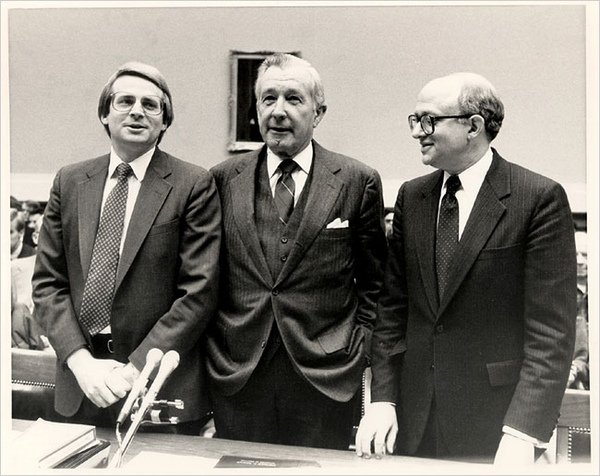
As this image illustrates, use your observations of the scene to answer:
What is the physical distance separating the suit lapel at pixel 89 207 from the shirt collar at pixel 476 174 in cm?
100

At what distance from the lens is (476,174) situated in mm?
1613

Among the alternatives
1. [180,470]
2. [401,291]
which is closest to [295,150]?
[401,291]

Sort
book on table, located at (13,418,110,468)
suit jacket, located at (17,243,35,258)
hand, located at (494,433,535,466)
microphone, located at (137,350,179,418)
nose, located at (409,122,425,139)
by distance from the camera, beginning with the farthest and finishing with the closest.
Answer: suit jacket, located at (17,243,35,258) → nose, located at (409,122,425,139) → hand, located at (494,433,535,466) → book on table, located at (13,418,110,468) → microphone, located at (137,350,179,418)

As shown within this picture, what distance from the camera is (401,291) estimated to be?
1694 mm

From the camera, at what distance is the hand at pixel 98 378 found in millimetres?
1660

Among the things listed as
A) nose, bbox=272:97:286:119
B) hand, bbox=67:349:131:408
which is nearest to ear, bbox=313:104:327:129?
nose, bbox=272:97:286:119

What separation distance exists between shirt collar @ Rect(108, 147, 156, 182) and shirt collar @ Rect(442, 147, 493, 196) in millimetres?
867

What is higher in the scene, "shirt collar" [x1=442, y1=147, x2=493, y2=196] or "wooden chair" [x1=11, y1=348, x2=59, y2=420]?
"shirt collar" [x1=442, y1=147, x2=493, y2=196]

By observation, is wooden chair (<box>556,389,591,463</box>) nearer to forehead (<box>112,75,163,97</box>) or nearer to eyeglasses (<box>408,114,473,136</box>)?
eyeglasses (<box>408,114,473,136</box>)

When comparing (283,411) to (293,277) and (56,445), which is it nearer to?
(293,277)

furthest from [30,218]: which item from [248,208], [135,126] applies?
[248,208]

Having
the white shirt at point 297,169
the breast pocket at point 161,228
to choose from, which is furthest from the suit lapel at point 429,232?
the breast pocket at point 161,228

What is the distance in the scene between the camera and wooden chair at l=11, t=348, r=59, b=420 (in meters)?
1.80

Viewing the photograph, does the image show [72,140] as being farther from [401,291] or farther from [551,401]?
[551,401]
